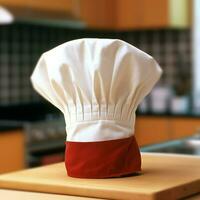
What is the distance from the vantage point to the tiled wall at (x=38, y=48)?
14.0 feet

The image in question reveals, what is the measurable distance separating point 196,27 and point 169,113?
0.84 m

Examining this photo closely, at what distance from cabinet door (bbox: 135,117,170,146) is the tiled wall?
556mm

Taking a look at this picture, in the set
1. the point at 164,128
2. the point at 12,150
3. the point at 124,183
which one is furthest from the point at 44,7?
the point at 124,183

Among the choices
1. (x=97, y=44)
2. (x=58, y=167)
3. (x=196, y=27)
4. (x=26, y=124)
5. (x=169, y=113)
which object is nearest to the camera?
(x=97, y=44)

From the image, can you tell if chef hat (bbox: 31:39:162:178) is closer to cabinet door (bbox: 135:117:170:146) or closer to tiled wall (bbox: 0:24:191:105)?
tiled wall (bbox: 0:24:191:105)

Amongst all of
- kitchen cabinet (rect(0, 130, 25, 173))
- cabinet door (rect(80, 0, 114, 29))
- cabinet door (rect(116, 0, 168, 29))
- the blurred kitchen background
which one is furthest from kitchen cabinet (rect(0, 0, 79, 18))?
kitchen cabinet (rect(0, 130, 25, 173))

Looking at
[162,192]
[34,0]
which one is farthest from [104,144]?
[34,0]

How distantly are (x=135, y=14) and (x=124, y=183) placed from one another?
3.61 meters

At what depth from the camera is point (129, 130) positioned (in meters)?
1.33

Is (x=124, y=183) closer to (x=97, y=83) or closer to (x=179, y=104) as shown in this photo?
(x=97, y=83)

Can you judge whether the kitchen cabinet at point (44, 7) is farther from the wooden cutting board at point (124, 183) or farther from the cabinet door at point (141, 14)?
the wooden cutting board at point (124, 183)

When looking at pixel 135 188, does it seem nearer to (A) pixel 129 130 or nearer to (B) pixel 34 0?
(A) pixel 129 130

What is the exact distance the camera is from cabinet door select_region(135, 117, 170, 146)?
172 inches

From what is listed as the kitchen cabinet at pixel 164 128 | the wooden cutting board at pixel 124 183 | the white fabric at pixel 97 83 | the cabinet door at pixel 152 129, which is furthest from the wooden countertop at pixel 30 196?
the cabinet door at pixel 152 129
